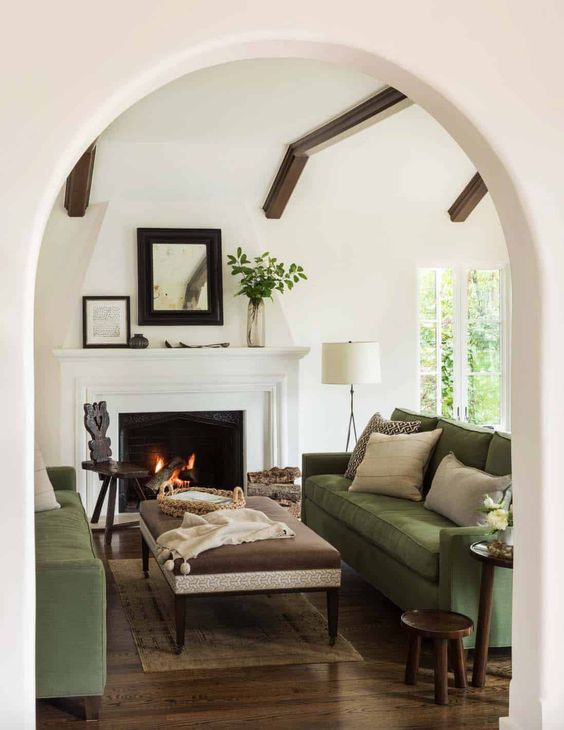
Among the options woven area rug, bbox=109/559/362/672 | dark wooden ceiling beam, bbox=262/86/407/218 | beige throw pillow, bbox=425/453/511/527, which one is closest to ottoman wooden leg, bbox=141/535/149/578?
woven area rug, bbox=109/559/362/672

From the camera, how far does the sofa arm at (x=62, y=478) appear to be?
224 inches

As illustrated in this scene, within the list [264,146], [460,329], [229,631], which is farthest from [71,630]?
[460,329]

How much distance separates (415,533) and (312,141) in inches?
127

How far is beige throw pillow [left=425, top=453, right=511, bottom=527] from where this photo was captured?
175 inches

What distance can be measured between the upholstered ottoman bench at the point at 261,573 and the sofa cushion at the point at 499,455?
1037 mm

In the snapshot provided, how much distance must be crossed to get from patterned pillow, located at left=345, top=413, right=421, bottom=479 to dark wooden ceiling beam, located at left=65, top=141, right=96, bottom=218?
2.59 meters

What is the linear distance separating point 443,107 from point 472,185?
4848 mm

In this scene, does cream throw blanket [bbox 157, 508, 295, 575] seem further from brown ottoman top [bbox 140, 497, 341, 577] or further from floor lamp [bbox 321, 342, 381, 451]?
floor lamp [bbox 321, 342, 381, 451]

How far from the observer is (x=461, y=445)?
529 cm

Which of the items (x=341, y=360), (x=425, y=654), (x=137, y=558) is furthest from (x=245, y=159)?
(x=425, y=654)

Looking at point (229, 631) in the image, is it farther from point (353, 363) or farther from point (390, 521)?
point (353, 363)

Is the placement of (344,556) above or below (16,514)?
below

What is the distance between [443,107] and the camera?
2973 mm

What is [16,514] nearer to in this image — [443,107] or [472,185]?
[443,107]
